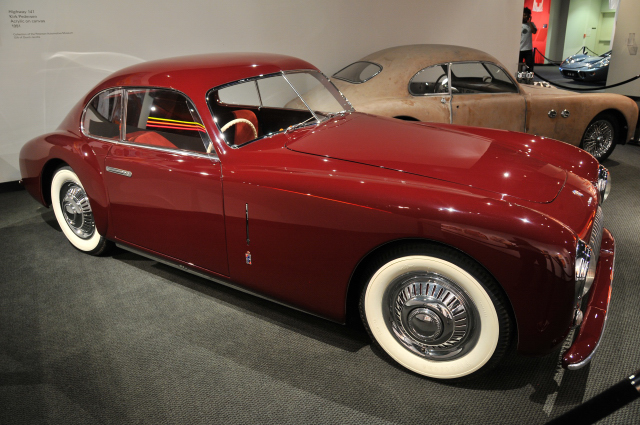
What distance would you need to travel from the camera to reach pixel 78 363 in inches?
84.0

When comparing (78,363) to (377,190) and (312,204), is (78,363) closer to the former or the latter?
(312,204)

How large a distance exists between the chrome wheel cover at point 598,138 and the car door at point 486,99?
72 centimetres

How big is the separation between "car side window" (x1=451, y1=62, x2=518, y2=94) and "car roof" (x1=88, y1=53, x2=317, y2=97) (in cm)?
228

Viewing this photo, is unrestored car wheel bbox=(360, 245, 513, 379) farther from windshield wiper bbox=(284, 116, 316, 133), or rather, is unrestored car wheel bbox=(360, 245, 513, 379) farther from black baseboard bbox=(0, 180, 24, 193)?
black baseboard bbox=(0, 180, 24, 193)

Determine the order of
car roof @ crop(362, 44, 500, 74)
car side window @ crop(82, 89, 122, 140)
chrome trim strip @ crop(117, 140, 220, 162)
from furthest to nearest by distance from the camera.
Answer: car roof @ crop(362, 44, 500, 74), car side window @ crop(82, 89, 122, 140), chrome trim strip @ crop(117, 140, 220, 162)

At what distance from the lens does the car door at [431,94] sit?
13.9 feet

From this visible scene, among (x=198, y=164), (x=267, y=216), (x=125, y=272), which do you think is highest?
(x=198, y=164)

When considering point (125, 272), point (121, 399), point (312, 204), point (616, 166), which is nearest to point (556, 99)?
point (616, 166)

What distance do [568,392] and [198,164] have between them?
6.30 ft

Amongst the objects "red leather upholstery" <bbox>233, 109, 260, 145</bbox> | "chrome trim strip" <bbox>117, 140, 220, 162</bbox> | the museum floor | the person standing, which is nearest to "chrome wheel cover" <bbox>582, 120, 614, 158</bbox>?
the museum floor

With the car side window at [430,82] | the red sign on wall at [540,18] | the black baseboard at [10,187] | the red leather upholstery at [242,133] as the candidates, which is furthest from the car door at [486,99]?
the red sign on wall at [540,18]

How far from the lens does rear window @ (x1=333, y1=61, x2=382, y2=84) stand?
4.59 meters

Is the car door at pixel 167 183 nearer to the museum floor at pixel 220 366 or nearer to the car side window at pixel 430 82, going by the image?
the museum floor at pixel 220 366

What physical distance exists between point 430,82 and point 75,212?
3293 mm
